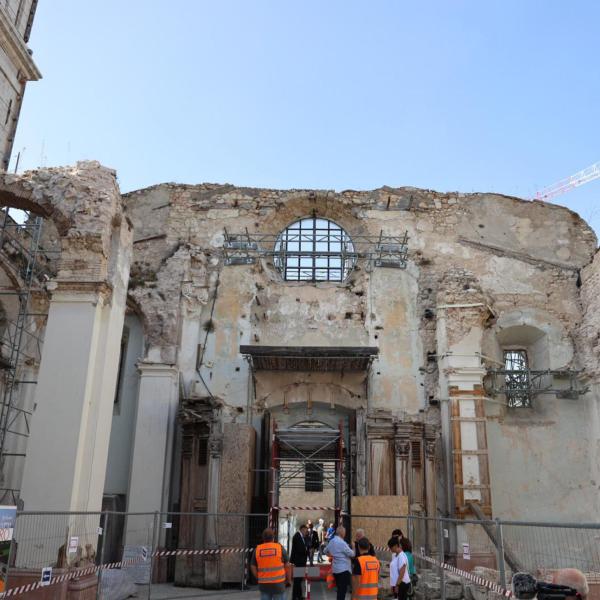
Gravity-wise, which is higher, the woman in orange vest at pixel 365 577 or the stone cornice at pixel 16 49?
the stone cornice at pixel 16 49

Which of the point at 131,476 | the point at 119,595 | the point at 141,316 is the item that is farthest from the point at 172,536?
the point at 141,316

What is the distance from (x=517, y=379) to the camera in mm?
17766

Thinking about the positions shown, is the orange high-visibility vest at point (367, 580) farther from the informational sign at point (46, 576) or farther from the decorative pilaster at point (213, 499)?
the decorative pilaster at point (213, 499)

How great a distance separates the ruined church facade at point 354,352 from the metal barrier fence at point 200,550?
1.41 ft

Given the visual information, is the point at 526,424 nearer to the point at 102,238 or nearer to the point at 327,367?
the point at 327,367

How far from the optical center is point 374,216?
63.3 ft

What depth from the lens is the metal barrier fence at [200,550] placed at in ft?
30.5

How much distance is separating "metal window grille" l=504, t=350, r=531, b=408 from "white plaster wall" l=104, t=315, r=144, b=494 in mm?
9684

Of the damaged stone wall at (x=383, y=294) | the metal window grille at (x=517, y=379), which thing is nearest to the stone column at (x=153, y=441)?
the damaged stone wall at (x=383, y=294)

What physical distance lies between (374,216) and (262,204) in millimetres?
3292

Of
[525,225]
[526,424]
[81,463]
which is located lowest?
[81,463]

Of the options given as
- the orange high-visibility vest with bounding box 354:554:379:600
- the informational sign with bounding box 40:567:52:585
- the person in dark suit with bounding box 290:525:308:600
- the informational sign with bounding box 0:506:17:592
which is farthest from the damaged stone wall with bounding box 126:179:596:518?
the informational sign with bounding box 0:506:17:592

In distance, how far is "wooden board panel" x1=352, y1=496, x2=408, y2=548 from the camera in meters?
14.0

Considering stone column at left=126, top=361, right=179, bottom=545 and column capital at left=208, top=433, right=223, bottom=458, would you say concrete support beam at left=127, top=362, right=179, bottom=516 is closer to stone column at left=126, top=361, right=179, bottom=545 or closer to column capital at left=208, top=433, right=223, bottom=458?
stone column at left=126, top=361, right=179, bottom=545
